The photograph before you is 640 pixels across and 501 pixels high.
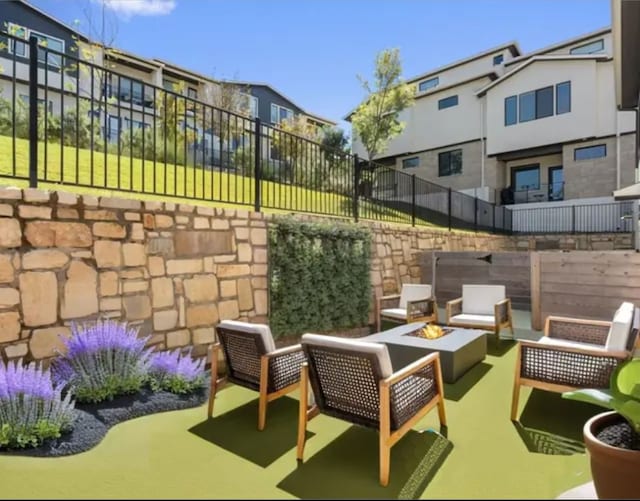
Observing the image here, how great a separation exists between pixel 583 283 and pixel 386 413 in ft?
16.0

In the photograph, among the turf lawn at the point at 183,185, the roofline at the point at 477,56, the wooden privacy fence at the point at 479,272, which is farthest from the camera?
the roofline at the point at 477,56

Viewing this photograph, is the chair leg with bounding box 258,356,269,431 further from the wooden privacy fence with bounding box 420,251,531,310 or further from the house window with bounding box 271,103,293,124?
the house window with bounding box 271,103,293,124

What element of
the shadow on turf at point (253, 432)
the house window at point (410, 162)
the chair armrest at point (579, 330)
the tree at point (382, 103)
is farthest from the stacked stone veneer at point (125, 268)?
A: the house window at point (410, 162)

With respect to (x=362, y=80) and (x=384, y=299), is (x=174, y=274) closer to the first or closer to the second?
(x=384, y=299)

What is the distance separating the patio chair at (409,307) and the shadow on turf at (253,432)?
3234 mm

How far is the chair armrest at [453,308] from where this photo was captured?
647cm

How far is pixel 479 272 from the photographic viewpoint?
7457 millimetres

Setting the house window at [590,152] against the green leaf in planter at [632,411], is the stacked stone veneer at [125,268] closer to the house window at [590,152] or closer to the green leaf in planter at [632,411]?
the green leaf in planter at [632,411]

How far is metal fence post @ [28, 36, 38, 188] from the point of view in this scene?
11.6 ft

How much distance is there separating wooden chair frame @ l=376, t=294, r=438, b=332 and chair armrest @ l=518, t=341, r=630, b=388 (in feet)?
9.17

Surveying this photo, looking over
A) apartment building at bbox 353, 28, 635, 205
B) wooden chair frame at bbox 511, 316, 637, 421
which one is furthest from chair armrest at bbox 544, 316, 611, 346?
apartment building at bbox 353, 28, 635, 205

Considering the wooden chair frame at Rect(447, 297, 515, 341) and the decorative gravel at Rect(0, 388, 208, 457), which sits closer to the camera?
the decorative gravel at Rect(0, 388, 208, 457)

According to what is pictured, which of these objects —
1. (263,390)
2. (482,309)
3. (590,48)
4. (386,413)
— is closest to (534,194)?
(590,48)

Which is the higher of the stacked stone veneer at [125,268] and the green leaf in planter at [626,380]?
the stacked stone veneer at [125,268]
